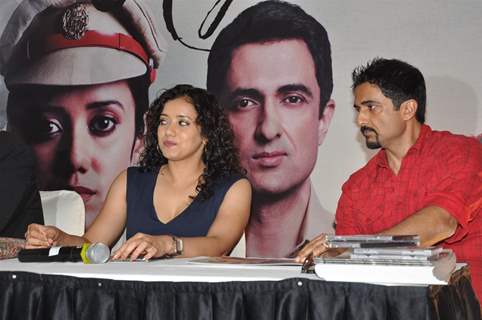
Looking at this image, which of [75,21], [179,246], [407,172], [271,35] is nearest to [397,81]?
[407,172]

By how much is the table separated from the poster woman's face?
1786mm

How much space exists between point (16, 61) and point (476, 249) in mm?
2248

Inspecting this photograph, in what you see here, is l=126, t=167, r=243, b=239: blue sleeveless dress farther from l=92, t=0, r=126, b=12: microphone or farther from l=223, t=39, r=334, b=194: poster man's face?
l=92, t=0, r=126, b=12: microphone

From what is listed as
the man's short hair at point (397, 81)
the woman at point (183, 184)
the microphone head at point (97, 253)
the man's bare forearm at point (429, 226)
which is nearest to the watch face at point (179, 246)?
the woman at point (183, 184)

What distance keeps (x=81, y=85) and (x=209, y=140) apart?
1146 mm

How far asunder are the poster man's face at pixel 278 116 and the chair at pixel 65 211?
0.84m

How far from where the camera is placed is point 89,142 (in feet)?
11.5

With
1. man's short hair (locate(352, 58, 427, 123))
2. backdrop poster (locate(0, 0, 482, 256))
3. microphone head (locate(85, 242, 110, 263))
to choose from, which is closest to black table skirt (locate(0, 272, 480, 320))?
microphone head (locate(85, 242, 110, 263))

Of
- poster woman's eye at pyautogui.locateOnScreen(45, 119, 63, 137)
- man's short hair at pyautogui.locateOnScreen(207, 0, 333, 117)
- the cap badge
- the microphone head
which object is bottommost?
the microphone head

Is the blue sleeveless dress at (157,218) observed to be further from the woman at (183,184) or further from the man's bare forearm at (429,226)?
the man's bare forearm at (429,226)

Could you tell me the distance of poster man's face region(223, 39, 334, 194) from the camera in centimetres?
329

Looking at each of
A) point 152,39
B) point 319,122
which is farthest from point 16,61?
point 319,122

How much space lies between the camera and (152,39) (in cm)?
348

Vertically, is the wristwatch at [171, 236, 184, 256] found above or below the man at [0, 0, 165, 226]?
below
